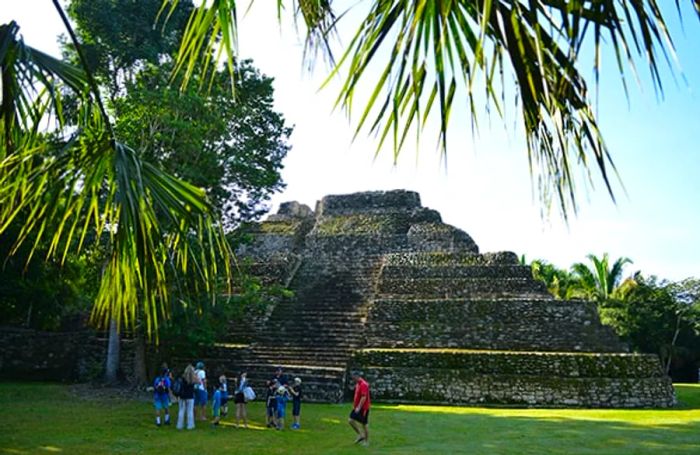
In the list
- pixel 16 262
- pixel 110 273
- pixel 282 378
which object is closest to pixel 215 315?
pixel 282 378

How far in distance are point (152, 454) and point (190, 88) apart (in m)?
8.69

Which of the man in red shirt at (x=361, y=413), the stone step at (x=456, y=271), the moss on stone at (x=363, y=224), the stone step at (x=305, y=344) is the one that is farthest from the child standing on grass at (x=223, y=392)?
the moss on stone at (x=363, y=224)

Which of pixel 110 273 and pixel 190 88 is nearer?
pixel 110 273

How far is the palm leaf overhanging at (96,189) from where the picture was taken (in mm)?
2996

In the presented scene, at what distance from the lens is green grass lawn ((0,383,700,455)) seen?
299 inches

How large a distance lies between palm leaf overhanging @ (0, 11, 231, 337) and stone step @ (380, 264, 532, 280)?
14.8 m

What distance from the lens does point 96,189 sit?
303 centimetres

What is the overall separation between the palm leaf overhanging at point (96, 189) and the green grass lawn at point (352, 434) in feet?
15.6

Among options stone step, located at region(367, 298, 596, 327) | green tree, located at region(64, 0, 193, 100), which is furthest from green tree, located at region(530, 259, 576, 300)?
green tree, located at region(64, 0, 193, 100)

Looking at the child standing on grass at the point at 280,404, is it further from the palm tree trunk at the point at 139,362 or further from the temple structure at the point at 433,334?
the palm tree trunk at the point at 139,362

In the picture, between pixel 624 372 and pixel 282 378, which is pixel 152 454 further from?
pixel 624 372

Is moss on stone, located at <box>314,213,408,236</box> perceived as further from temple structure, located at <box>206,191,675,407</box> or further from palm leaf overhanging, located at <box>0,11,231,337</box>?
palm leaf overhanging, located at <box>0,11,231,337</box>

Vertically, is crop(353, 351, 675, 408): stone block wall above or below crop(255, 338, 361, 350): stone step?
below

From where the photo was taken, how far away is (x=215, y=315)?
543 inches
